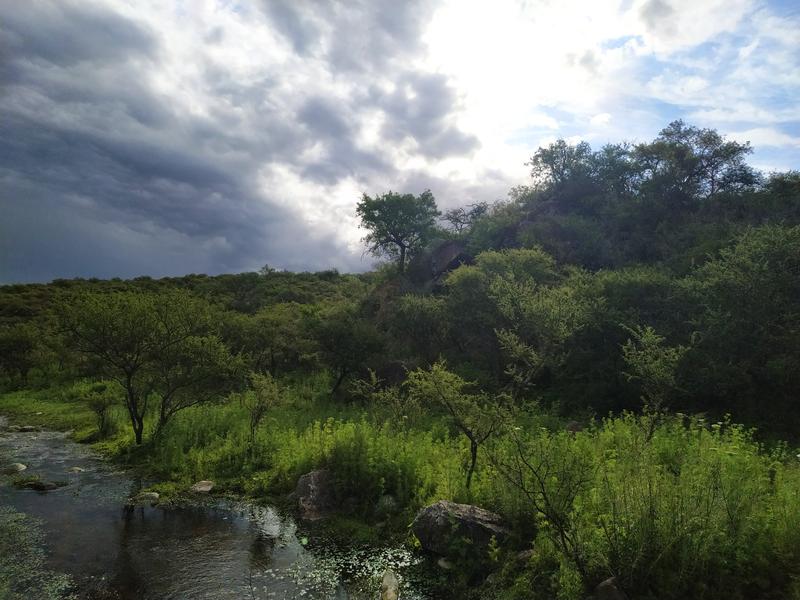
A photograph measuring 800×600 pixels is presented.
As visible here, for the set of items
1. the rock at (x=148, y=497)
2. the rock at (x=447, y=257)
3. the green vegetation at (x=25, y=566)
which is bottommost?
the rock at (x=148, y=497)

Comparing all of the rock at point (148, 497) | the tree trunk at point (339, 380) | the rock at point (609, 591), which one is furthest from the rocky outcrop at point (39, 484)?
the tree trunk at point (339, 380)

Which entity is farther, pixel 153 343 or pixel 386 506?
pixel 153 343

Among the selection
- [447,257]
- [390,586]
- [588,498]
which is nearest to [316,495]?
[390,586]

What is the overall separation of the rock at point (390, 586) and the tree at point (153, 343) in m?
14.3

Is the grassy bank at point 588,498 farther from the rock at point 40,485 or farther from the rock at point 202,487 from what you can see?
the rock at point 40,485

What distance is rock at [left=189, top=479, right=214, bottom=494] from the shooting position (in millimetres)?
16094

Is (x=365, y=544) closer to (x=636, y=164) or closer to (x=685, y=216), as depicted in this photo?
(x=685, y=216)

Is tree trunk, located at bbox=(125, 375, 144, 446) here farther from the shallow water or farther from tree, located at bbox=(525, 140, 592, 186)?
tree, located at bbox=(525, 140, 592, 186)

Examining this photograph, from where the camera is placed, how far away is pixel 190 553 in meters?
11.8

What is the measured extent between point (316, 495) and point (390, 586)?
5095mm

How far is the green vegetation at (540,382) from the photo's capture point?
28.2 ft

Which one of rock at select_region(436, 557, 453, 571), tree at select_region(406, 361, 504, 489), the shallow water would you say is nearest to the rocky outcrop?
the shallow water

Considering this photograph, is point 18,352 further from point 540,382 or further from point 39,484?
point 540,382

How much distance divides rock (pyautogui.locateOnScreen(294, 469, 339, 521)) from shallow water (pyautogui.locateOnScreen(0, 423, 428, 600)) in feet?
2.13
